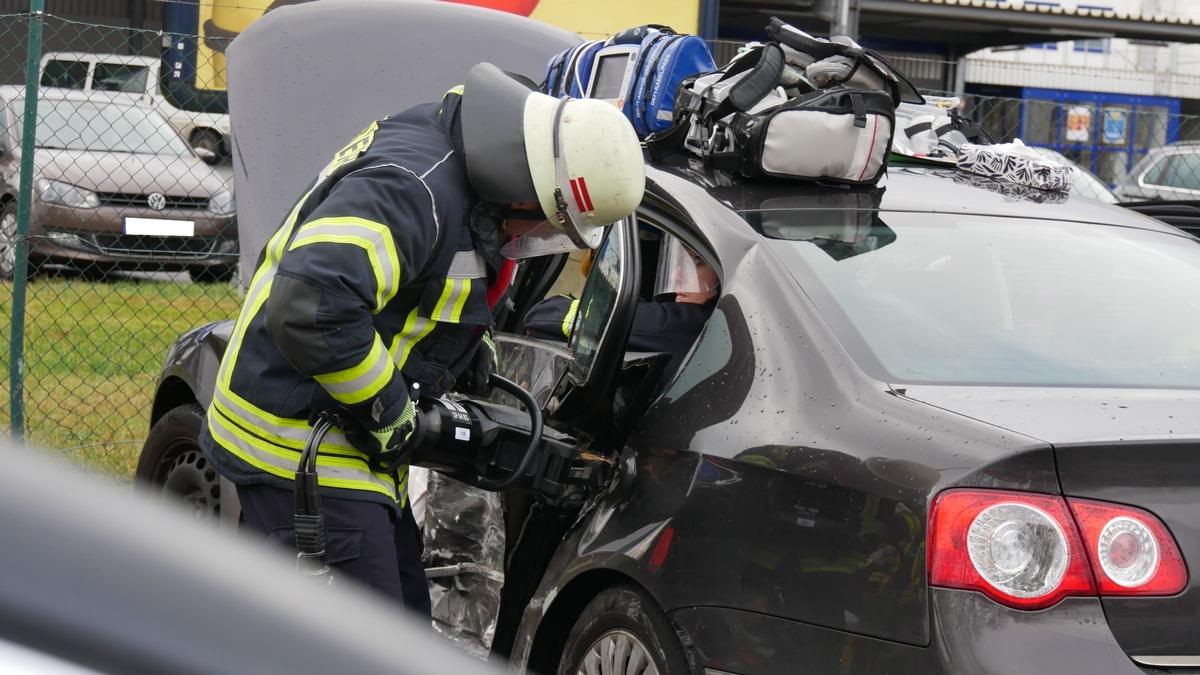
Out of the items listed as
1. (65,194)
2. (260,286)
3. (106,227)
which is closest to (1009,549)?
(260,286)

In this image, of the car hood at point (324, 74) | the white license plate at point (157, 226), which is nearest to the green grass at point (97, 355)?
the white license plate at point (157, 226)

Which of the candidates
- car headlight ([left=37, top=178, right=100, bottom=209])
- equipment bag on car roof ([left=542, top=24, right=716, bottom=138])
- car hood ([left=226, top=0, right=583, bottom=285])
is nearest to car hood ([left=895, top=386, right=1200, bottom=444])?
equipment bag on car roof ([left=542, top=24, right=716, bottom=138])

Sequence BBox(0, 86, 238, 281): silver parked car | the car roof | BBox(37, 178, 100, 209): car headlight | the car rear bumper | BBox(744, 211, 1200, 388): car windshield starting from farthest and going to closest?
BBox(37, 178, 100, 209): car headlight
BBox(0, 86, 238, 281): silver parked car
the car roof
BBox(744, 211, 1200, 388): car windshield
the car rear bumper

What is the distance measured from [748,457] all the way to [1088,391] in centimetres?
58

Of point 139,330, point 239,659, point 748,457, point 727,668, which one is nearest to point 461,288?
point 748,457

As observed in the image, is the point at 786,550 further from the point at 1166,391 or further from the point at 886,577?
the point at 1166,391

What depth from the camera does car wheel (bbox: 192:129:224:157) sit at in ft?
37.4

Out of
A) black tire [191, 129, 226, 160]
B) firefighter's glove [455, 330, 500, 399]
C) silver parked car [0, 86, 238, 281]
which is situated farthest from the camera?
black tire [191, 129, 226, 160]

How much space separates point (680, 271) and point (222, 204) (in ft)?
25.6

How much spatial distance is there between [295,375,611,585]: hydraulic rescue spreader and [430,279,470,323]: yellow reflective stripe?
0.19 meters

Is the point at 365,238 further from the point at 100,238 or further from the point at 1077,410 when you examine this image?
the point at 100,238

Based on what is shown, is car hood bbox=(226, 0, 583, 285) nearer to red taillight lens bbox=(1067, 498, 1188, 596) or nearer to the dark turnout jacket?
the dark turnout jacket

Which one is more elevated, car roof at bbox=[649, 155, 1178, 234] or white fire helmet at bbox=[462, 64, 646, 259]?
white fire helmet at bbox=[462, 64, 646, 259]

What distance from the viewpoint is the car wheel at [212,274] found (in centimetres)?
905
